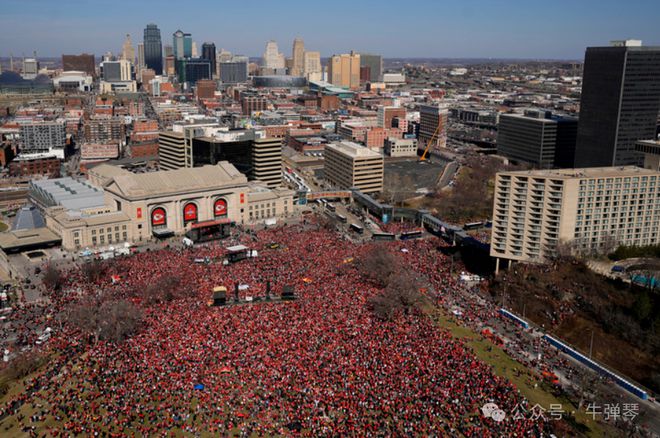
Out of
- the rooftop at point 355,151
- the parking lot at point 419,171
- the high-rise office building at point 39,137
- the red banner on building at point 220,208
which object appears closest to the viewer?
the red banner on building at point 220,208

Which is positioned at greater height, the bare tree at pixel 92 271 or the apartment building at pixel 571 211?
the apartment building at pixel 571 211

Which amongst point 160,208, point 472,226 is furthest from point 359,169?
point 160,208

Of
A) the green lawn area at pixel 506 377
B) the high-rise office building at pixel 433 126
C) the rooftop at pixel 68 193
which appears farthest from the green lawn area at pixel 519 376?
the high-rise office building at pixel 433 126

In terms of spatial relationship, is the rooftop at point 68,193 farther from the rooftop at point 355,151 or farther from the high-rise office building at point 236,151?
the rooftop at point 355,151

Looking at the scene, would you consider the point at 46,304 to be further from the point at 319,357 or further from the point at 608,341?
the point at 608,341

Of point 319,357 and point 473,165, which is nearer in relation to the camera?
point 319,357

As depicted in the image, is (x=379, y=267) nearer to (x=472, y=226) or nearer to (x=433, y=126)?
(x=472, y=226)

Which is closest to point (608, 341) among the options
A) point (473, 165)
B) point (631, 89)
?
point (631, 89)
